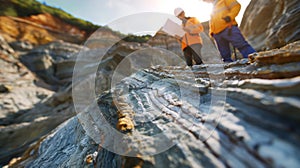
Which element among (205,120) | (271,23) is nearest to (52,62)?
(271,23)

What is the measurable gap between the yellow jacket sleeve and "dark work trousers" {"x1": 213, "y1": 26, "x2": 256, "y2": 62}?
20 centimetres

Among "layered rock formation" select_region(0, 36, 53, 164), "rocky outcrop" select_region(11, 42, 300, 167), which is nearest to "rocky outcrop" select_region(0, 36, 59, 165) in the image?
"layered rock formation" select_region(0, 36, 53, 164)

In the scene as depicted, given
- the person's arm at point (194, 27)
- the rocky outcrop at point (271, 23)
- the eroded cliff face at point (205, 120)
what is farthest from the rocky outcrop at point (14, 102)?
the rocky outcrop at point (271, 23)

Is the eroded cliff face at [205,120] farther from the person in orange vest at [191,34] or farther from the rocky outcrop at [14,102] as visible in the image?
the rocky outcrop at [14,102]

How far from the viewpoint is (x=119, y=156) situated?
2.75 feet

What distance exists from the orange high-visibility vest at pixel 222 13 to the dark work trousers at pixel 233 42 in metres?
0.10

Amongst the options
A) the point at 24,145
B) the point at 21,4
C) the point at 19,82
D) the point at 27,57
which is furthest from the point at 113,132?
the point at 21,4

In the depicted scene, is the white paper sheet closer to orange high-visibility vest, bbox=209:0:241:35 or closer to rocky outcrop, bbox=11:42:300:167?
orange high-visibility vest, bbox=209:0:241:35

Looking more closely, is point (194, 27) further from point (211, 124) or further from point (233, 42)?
point (211, 124)

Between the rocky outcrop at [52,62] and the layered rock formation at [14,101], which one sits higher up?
the rocky outcrop at [52,62]

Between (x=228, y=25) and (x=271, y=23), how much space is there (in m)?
3.05

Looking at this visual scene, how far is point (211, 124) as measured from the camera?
0.74m

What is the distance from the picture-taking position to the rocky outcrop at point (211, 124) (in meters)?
0.50

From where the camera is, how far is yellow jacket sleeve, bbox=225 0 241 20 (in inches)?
95.0
